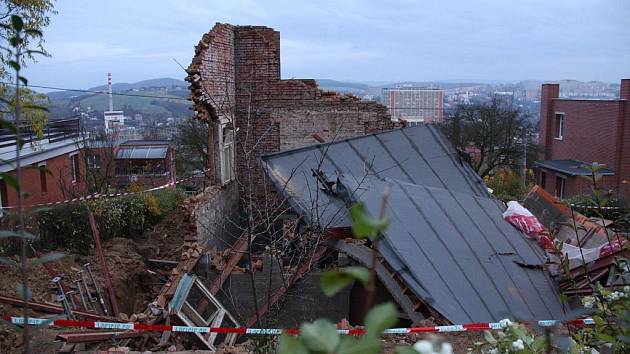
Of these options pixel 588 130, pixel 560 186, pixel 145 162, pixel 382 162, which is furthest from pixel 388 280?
pixel 145 162

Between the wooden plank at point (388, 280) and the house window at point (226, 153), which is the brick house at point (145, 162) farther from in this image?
the wooden plank at point (388, 280)

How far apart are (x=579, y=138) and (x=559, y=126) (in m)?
2.50

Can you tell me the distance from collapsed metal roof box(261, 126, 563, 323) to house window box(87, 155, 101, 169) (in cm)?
1791

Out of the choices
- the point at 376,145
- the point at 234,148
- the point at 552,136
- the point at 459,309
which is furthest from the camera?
the point at 552,136

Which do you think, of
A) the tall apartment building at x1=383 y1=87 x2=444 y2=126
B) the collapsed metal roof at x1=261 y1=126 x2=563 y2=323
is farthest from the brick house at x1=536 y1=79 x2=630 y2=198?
the collapsed metal roof at x1=261 y1=126 x2=563 y2=323

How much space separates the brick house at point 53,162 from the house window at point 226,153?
9745mm

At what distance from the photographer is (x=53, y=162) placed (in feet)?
80.1

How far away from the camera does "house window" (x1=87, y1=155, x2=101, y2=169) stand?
81.7 ft

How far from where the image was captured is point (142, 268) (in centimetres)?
1073

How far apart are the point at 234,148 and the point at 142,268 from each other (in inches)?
136

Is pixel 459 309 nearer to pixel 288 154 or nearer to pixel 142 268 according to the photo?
pixel 288 154

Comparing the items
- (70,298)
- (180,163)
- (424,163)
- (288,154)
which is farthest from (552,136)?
(70,298)

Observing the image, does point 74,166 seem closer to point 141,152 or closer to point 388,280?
point 141,152

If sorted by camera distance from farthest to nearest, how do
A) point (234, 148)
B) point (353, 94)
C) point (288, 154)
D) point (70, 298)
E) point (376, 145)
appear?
point (353, 94)
point (234, 148)
point (376, 145)
point (288, 154)
point (70, 298)
